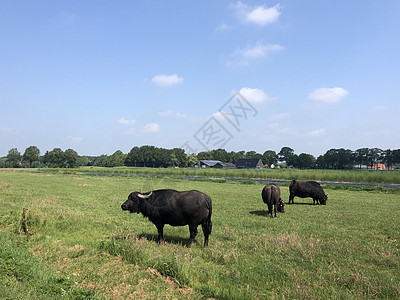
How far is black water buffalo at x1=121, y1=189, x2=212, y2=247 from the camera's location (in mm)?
9031

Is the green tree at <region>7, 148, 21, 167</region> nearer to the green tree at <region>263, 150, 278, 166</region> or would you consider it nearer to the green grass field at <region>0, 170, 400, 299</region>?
the green tree at <region>263, 150, 278, 166</region>

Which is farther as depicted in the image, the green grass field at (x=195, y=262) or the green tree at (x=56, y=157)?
the green tree at (x=56, y=157)

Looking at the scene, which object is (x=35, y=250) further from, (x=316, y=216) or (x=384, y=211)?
(x=384, y=211)

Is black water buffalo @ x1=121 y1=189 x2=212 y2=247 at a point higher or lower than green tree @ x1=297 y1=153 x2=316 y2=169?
lower

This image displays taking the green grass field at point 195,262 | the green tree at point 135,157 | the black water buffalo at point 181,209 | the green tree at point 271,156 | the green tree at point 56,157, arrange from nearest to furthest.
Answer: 1. the green grass field at point 195,262
2. the black water buffalo at point 181,209
3. the green tree at point 135,157
4. the green tree at point 56,157
5. the green tree at point 271,156

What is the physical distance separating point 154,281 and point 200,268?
1.35 m

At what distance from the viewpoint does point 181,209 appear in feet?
30.0

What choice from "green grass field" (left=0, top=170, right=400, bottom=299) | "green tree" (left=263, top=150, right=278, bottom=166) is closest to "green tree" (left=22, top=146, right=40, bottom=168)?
"green tree" (left=263, top=150, right=278, bottom=166)

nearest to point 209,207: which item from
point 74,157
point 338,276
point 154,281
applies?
point 154,281

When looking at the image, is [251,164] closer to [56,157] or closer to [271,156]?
[271,156]

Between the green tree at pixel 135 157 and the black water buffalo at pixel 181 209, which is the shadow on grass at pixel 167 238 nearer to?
the black water buffalo at pixel 181 209

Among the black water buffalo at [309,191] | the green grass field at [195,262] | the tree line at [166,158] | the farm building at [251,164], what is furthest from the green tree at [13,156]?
the black water buffalo at [309,191]

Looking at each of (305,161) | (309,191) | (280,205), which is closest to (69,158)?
(305,161)

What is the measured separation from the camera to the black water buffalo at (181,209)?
29.6 ft
